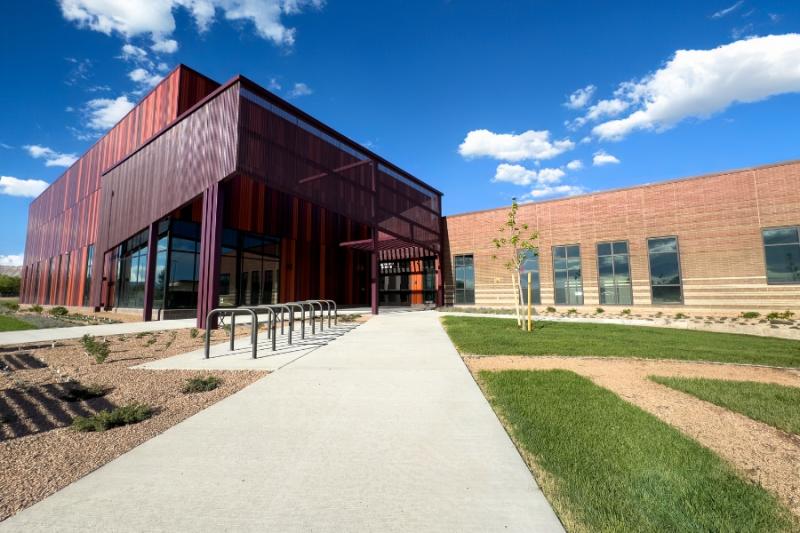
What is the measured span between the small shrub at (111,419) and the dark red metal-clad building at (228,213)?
33.5 ft

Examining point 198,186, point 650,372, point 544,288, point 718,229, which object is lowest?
point 650,372

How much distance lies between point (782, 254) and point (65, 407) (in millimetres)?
25380

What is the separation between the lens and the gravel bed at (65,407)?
2.61 m

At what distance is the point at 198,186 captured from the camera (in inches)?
587

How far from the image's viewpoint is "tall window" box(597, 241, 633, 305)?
815 inches

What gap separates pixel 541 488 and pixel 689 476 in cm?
108

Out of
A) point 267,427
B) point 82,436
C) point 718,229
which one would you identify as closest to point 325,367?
point 267,427

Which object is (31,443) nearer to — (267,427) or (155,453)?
(155,453)

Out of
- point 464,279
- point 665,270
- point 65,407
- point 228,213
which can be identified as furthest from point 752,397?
point 464,279

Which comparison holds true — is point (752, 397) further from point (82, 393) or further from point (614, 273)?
point (614, 273)

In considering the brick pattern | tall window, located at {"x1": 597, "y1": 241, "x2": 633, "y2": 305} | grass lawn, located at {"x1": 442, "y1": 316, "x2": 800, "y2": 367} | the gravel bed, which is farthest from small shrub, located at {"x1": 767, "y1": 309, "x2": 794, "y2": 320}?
the gravel bed

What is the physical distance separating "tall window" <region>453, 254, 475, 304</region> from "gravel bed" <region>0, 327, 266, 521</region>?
21.1 m

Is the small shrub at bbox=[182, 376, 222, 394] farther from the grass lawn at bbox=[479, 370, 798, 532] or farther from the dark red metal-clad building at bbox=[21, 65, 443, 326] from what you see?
the dark red metal-clad building at bbox=[21, 65, 443, 326]

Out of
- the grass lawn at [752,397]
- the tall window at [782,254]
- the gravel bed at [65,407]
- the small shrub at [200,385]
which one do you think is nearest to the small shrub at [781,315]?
the tall window at [782,254]
